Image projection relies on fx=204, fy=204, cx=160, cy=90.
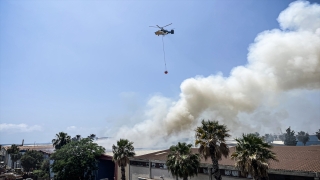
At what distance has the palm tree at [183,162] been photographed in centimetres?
2356

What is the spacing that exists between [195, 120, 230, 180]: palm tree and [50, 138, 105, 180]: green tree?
28.7 metres

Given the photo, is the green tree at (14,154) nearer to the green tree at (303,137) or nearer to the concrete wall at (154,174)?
the concrete wall at (154,174)

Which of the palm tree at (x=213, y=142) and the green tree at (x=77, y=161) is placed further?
the green tree at (x=77, y=161)

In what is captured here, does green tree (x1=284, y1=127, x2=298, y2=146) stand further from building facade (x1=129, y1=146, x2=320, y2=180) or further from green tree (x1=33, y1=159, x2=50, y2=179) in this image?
Result: green tree (x1=33, y1=159, x2=50, y2=179)

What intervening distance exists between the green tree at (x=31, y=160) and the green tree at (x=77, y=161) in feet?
94.8

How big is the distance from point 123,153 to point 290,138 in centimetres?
9042

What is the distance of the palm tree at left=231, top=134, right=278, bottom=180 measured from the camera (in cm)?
1753

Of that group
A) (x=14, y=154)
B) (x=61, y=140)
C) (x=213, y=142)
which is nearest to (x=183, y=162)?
(x=213, y=142)

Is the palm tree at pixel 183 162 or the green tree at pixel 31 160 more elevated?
the palm tree at pixel 183 162

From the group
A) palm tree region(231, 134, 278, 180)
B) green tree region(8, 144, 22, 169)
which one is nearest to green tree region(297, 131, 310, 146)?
palm tree region(231, 134, 278, 180)

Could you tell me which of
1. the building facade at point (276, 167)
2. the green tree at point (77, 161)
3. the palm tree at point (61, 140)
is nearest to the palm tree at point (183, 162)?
the building facade at point (276, 167)

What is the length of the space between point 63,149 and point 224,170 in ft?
115

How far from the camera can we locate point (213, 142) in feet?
74.4

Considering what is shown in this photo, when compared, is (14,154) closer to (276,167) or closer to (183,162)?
(183,162)
